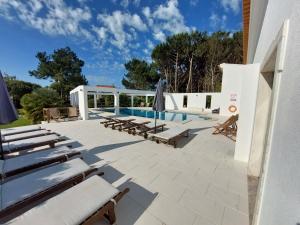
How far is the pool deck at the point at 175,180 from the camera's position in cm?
233

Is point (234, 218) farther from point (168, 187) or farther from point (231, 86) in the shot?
point (231, 86)

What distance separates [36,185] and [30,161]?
3.94 feet

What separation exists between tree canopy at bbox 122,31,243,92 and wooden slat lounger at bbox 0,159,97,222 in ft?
81.8

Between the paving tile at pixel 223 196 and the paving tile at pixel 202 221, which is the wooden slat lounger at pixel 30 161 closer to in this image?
the paving tile at pixel 202 221

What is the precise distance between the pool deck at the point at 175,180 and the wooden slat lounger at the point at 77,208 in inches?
16.9

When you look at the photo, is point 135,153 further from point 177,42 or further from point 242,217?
point 177,42

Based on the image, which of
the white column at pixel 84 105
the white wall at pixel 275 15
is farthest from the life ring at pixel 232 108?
the white column at pixel 84 105

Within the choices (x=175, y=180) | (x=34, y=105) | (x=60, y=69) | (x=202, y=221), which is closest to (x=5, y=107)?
(x=175, y=180)

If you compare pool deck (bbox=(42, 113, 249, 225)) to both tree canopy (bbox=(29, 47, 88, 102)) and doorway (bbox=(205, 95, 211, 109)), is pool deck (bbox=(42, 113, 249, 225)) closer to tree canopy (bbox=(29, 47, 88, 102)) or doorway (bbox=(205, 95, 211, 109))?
doorway (bbox=(205, 95, 211, 109))

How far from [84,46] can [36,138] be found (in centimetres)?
3193

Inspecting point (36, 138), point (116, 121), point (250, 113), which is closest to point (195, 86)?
point (116, 121)

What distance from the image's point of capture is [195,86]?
29.4 meters

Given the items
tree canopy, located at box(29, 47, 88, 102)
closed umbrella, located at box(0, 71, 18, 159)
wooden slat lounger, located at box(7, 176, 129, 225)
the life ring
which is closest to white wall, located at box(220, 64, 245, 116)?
the life ring

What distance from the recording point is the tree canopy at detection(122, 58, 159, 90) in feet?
101
